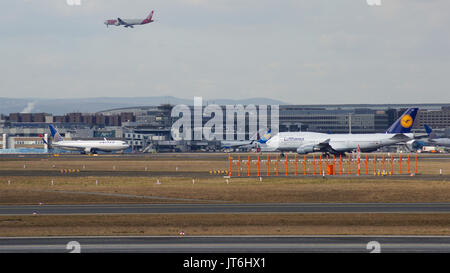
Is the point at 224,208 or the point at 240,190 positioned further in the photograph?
the point at 240,190

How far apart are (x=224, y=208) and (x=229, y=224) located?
6.54 metres

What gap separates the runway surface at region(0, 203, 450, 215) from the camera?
3431 centimetres

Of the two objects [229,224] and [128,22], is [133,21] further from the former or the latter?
[229,224]

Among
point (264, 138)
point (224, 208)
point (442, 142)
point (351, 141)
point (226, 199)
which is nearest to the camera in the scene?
point (224, 208)

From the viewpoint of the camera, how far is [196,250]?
22672 mm

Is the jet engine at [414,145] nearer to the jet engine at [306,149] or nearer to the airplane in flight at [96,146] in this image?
the jet engine at [306,149]

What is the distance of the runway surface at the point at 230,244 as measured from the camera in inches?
894

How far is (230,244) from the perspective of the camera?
23969mm

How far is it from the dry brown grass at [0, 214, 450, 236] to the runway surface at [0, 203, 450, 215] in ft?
6.08

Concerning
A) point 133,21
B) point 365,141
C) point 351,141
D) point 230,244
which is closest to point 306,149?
point 351,141

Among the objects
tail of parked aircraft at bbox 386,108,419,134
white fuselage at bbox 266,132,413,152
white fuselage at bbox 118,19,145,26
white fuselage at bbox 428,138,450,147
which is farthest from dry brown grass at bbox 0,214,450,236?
white fuselage at bbox 428,138,450,147
